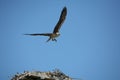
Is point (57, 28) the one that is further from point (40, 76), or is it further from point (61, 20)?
point (40, 76)

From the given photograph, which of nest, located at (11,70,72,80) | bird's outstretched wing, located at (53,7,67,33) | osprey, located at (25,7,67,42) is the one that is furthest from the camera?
bird's outstretched wing, located at (53,7,67,33)

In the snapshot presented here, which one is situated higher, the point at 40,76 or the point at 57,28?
the point at 57,28

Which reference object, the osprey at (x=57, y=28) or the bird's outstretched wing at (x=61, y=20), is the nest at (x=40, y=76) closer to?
the osprey at (x=57, y=28)

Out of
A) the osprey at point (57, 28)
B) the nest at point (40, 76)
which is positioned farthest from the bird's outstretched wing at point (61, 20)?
the nest at point (40, 76)

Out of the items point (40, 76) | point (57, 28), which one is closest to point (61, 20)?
point (57, 28)

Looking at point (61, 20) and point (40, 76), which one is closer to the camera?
point (40, 76)

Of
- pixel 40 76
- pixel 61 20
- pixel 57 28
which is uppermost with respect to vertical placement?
pixel 61 20

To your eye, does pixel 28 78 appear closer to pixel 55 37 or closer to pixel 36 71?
pixel 36 71

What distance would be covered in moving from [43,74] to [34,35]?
564cm

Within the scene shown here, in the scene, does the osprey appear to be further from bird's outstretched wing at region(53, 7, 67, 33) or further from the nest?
the nest

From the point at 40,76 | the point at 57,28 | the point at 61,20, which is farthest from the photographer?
the point at 61,20

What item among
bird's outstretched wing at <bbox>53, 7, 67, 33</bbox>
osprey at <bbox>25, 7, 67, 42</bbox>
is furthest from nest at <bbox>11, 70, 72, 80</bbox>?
bird's outstretched wing at <bbox>53, 7, 67, 33</bbox>

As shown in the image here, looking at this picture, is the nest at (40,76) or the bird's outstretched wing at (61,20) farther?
the bird's outstretched wing at (61,20)

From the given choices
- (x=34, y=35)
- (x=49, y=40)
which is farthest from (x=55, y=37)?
(x=34, y=35)
